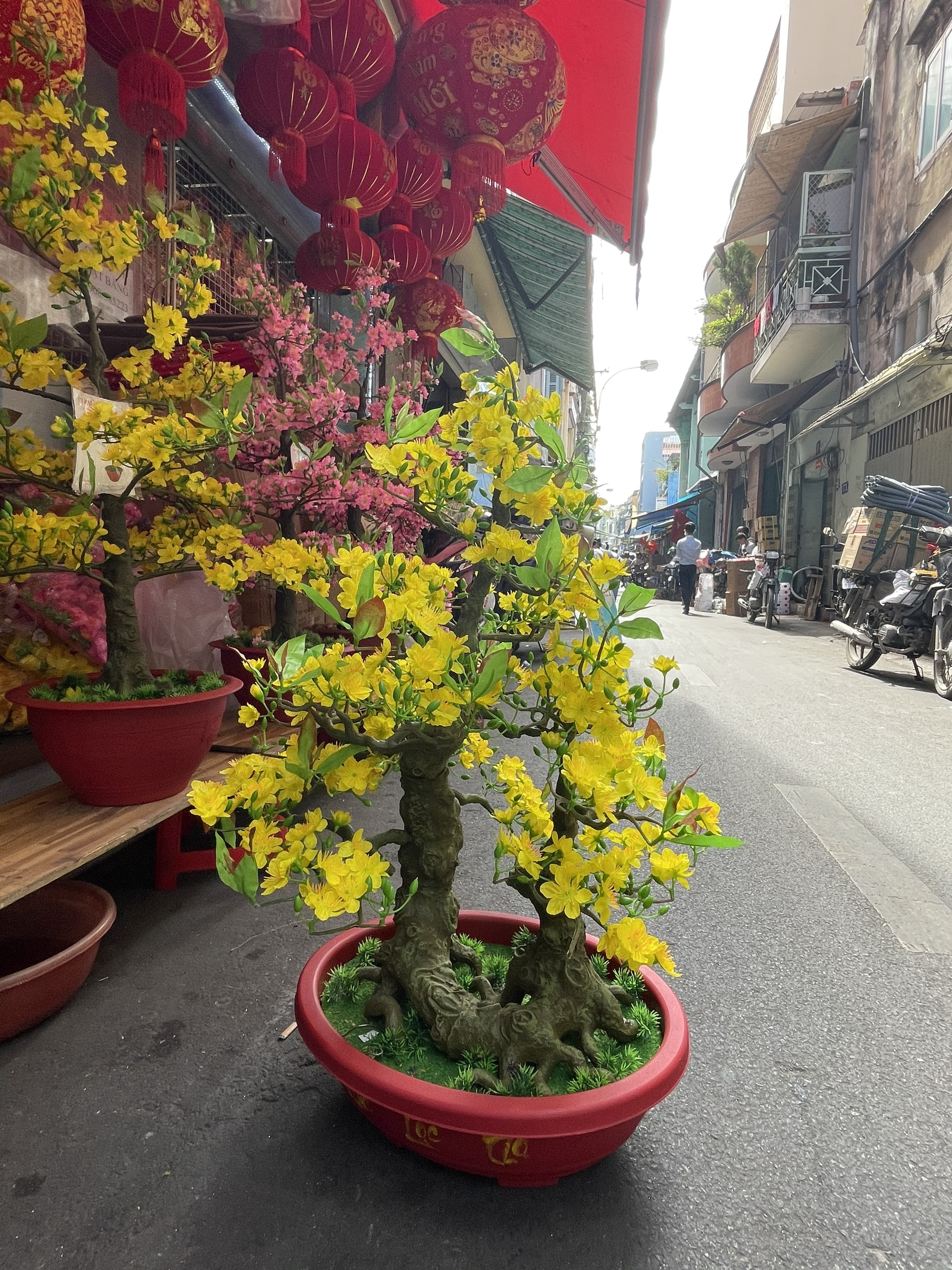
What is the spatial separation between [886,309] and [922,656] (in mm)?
6196

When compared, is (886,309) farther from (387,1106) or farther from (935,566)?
(387,1106)

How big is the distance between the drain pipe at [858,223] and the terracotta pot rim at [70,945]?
14.0m

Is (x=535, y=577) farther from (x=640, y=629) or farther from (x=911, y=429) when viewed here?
(x=911, y=429)

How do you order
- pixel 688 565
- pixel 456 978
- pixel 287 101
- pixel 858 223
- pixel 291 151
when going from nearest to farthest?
pixel 456 978 < pixel 287 101 < pixel 291 151 < pixel 858 223 < pixel 688 565

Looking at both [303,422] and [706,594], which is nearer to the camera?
[303,422]

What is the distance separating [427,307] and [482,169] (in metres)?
1.60

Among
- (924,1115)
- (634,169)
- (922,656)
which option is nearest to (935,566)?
(922,656)

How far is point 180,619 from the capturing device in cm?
317

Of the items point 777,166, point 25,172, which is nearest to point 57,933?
point 25,172

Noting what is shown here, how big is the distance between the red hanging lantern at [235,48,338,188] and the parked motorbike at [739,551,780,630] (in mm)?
11182

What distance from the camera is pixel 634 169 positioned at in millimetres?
4816

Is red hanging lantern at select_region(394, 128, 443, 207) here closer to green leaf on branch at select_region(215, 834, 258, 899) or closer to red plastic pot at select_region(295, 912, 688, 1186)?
green leaf on branch at select_region(215, 834, 258, 899)

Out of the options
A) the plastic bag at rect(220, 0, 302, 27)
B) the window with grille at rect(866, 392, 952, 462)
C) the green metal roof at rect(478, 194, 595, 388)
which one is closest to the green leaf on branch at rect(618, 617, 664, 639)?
the plastic bag at rect(220, 0, 302, 27)

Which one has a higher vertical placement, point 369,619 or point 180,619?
point 369,619
